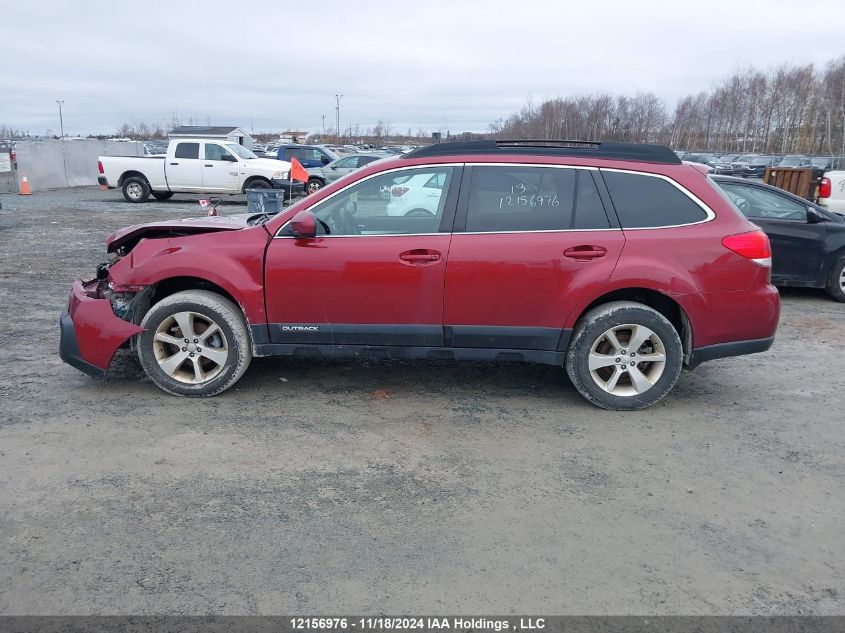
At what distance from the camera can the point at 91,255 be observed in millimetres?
11781

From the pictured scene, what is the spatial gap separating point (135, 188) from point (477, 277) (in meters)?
20.0

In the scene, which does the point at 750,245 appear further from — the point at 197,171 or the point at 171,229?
the point at 197,171

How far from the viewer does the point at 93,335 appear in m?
5.12

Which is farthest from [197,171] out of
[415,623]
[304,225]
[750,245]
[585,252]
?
[415,623]

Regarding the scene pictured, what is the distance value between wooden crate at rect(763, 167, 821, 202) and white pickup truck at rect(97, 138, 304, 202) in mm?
13154

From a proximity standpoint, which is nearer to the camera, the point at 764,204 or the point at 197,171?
the point at 764,204

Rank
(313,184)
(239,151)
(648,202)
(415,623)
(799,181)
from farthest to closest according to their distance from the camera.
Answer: (313,184) < (239,151) < (799,181) < (648,202) < (415,623)

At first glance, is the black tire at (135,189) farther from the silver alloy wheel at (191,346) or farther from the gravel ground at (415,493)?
the silver alloy wheel at (191,346)

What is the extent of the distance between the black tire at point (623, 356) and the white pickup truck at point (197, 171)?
17.3 m

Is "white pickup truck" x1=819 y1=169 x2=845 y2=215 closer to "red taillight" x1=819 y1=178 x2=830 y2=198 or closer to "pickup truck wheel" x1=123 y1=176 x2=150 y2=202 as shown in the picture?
"red taillight" x1=819 y1=178 x2=830 y2=198

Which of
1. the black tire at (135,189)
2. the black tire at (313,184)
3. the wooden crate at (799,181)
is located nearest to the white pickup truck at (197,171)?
the black tire at (135,189)

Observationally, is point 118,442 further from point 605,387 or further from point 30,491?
point 605,387

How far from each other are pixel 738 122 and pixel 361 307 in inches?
3247

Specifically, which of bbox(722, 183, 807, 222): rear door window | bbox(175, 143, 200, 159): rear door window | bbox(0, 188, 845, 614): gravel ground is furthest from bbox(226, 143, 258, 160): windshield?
bbox(0, 188, 845, 614): gravel ground
